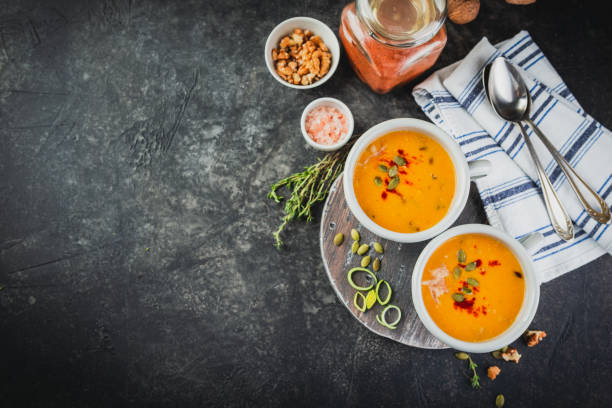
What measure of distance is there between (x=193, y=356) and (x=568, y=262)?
140 centimetres

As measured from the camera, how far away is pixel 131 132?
1.64 metres

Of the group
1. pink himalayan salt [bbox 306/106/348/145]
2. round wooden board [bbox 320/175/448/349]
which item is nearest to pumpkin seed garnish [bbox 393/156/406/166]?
round wooden board [bbox 320/175/448/349]

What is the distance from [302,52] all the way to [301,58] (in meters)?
0.02

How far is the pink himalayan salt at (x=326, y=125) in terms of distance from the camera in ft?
4.90

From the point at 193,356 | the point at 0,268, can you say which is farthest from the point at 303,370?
the point at 0,268

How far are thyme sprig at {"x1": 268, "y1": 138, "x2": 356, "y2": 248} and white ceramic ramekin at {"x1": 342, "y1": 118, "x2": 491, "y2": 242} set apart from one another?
29 centimetres

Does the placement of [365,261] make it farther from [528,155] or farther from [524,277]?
[528,155]

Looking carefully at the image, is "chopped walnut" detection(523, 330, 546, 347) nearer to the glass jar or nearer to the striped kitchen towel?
the striped kitchen towel

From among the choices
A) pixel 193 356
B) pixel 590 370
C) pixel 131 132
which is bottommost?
pixel 590 370

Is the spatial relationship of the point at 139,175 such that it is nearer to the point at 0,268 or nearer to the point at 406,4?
the point at 0,268

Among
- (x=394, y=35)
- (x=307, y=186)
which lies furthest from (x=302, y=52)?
(x=307, y=186)

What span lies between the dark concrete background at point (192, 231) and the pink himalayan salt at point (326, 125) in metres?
0.13

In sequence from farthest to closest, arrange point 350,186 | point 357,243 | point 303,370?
point 303,370 < point 357,243 < point 350,186

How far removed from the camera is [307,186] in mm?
1478
